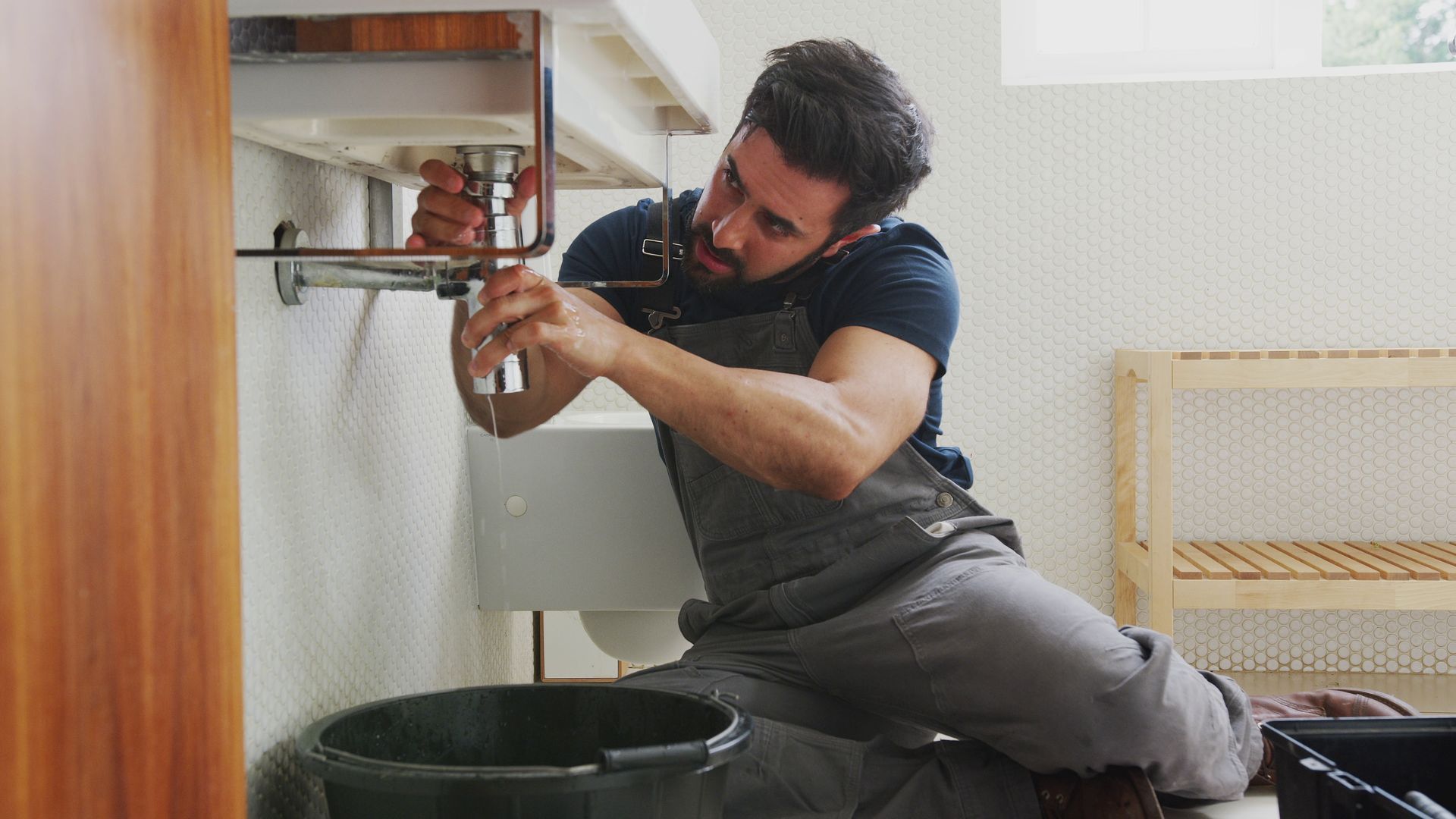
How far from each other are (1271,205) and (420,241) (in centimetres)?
188

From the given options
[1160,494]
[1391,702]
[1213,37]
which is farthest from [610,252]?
[1213,37]

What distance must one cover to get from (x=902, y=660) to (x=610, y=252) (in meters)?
0.59

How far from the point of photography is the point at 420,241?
40.2 inches

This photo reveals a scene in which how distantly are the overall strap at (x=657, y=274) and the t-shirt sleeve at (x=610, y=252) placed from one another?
0.06 feet

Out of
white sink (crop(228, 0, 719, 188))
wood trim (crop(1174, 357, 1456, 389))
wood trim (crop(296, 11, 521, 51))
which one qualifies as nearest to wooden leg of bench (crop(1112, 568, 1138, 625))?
wood trim (crop(1174, 357, 1456, 389))

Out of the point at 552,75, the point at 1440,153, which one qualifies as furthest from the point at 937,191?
the point at 552,75

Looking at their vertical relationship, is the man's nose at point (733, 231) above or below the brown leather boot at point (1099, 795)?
above

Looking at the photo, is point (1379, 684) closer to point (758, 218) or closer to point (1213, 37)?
point (1213, 37)

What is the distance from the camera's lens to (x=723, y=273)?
136 centimetres

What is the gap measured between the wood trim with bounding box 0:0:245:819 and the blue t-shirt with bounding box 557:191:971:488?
842mm

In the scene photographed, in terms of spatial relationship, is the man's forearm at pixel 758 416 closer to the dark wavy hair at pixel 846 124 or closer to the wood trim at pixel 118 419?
the dark wavy hair at pixel 846 124

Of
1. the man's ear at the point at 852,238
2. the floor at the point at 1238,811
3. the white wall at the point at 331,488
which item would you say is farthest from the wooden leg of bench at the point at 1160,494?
the white wall at the point at 331,488

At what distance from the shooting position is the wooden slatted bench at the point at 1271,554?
6.83 ft

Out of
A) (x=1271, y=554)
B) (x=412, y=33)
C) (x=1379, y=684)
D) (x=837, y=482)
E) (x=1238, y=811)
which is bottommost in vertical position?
(x=1379, y=684)
